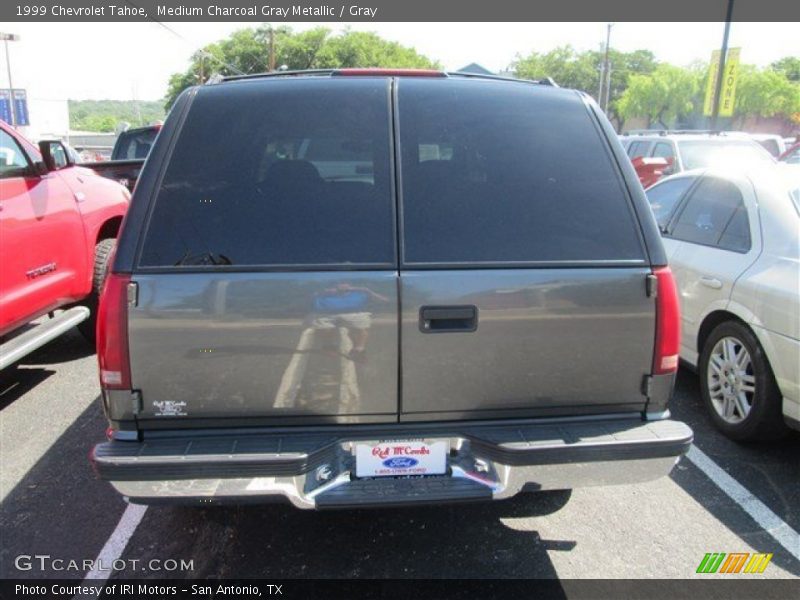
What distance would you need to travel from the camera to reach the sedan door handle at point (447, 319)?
7.43ft

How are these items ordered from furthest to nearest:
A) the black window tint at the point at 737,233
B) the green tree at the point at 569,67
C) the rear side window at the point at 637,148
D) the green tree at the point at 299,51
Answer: the green tree at the point at 569,67 < the green tree at the point at 299,51 < the rear side window at the point at 637,148 < the black window tint at the point at 737,233

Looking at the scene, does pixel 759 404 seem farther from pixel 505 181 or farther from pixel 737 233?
pixel 505 181

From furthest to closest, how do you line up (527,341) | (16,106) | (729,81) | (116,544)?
(16,106), (729,81), (116,544), (527,341)

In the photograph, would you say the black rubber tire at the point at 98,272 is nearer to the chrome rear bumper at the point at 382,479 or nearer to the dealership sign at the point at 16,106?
the chrome rear bumper at the point at 382,479

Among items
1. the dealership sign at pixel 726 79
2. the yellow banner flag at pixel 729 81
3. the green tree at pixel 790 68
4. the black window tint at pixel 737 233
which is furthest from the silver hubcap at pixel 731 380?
the green tree at pixel 790 68

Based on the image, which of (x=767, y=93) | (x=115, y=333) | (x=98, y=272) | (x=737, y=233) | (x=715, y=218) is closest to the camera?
(x=115, y=333)

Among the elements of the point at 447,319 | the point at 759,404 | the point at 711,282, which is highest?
the point at 447,319

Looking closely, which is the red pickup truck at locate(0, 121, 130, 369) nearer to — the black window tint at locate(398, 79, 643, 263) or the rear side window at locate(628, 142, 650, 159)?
the black window tint at locate(398, 79, 643, 263)

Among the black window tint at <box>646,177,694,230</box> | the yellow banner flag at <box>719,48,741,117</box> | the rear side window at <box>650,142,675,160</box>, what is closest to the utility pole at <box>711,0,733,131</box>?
the yellow banner flag at <box>719,48,741,117</box>

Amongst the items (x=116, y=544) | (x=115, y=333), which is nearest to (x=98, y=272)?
(x=116, y=544)

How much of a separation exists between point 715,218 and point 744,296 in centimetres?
86

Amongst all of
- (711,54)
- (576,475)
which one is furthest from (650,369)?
(711,54)

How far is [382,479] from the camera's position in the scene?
7.70ft

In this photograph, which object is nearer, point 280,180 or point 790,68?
point 280,180
